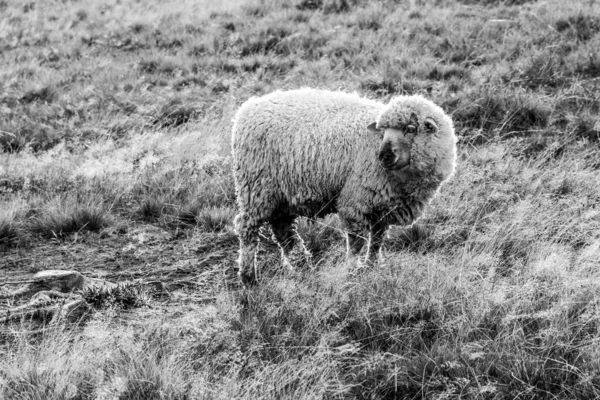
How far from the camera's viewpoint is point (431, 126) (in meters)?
4.41

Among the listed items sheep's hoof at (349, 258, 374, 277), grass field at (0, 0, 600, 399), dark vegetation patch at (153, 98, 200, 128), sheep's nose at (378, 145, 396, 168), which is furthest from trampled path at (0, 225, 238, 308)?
dark vegetation patch at (153, 98, 200, 128)

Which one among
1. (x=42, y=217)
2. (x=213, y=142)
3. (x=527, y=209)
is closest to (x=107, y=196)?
(x=42, y=217)

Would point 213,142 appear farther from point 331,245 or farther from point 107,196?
point 331,245

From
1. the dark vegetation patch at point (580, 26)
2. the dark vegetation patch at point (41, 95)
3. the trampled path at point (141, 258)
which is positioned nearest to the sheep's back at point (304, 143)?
the trampled path at point (141, 258)

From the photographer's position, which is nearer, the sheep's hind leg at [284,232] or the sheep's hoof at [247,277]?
the sheep's hoof at [247,277]

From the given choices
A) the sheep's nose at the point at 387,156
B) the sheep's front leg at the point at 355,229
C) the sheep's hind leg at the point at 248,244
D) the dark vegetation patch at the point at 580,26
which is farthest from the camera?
the dark vegetation patch at the point at 580,26

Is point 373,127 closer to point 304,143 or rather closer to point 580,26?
point 304,143

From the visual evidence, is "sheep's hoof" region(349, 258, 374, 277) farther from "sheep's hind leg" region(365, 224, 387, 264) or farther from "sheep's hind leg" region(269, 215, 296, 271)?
"sheep's hind leg" region(269, 215, 296, 271)

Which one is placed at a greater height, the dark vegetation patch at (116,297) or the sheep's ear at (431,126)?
the sheep's ear at (431,126)

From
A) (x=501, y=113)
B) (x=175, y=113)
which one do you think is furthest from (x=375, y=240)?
(x=175, y=113)

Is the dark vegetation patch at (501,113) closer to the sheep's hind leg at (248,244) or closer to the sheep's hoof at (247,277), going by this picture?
the sheep's hind leg at (248,244)

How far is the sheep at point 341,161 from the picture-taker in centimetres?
442

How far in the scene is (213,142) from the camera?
24.6 feet

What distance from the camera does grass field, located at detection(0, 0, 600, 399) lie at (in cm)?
341
